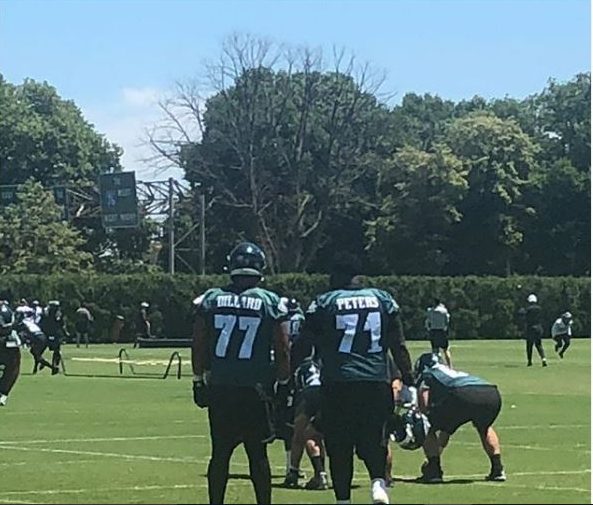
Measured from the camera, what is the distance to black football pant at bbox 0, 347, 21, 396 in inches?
1082

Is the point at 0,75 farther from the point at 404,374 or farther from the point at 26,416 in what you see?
the point at 404,374

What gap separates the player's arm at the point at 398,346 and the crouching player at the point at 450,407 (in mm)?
3041

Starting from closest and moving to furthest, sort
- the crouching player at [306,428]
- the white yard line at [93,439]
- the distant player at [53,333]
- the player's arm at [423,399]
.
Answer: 1. the crouching player at [306,428]
2. the player's arm at [423,399]
3. the white yard line at [93,439]
4. the distant player at [53,333]

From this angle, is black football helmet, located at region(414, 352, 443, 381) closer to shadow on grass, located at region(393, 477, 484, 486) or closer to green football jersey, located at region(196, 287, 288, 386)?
shadow on grass, located at region(393, 477, 484, 486)

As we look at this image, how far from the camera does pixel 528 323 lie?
4316 cm

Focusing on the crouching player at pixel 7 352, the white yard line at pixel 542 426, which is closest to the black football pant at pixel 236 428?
the white yard line at pixel 542 426

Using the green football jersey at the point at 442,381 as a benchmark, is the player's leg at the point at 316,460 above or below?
below

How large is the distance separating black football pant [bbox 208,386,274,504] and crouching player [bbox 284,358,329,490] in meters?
3.41

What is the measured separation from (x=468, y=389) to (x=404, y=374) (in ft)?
10.9

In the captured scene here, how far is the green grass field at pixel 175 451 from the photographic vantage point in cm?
1447

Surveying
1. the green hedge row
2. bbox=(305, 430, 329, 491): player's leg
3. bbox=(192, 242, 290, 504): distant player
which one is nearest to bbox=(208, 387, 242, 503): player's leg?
bbox=(192, 242, 290, 504): distant player

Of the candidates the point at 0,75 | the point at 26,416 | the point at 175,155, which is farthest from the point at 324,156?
the point at 26,416

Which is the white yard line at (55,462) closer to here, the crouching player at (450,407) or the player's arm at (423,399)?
the crouching player at (450,407)

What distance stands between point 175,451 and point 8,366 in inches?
346
